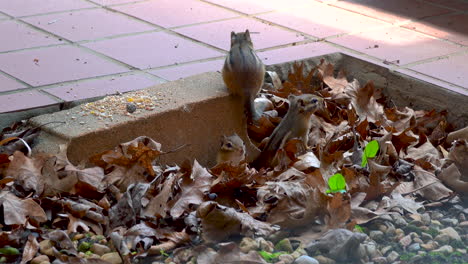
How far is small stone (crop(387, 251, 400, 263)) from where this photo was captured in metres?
2.96

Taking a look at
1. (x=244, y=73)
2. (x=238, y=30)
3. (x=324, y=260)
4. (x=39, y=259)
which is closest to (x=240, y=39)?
(x=244, y=73)

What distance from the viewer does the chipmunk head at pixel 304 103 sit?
13.8 ft

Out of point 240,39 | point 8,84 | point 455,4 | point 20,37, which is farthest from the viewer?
point 455,4

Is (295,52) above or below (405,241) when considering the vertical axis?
above

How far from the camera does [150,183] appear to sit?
11.3 feet

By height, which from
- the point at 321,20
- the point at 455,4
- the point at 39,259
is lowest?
the point at 39,259

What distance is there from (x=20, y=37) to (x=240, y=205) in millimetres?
2430

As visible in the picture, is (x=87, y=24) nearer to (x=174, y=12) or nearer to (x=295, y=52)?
Result: (x=174, y=12)

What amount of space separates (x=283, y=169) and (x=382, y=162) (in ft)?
1.51

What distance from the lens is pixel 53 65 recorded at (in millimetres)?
4688

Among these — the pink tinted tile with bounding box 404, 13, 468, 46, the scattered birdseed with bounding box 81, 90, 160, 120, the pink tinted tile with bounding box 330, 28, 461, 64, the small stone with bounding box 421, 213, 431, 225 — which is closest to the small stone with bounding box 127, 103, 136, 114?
the scattered birdseed with bounding box 81, 90, 160, 120

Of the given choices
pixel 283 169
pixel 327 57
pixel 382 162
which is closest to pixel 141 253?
pixel 283 169

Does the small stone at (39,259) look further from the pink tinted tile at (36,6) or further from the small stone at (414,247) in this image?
the pink tinted tile at (36,6)

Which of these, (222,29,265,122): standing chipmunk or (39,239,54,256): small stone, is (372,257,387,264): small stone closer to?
(39,239,54,256): small stone
